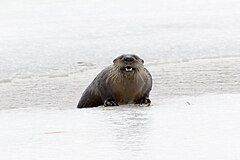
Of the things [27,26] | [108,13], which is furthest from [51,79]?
[108,13]

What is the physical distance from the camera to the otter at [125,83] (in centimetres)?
477

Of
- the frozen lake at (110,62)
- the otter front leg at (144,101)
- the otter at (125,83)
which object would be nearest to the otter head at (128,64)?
the otter at (125,83)

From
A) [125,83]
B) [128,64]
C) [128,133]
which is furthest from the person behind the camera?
[125,83]

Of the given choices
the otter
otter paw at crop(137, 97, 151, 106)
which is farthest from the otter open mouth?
otter paw at crop(137, 97, 151, 106)

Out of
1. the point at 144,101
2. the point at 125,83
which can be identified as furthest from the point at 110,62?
the point at 144,101

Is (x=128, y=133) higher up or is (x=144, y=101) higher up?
(x=128, y=133)

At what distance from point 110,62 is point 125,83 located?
7.74ft

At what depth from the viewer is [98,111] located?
168 inches

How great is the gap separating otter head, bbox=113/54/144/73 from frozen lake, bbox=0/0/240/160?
304 millimetres

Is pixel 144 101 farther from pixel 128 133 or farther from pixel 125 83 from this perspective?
pixel 128 133

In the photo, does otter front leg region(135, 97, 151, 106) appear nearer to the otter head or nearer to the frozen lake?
the frozen lake

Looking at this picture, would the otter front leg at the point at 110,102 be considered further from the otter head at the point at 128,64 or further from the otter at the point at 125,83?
the otter head at the point at 128,64

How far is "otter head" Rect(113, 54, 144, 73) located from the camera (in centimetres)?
471

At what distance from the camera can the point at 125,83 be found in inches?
192
